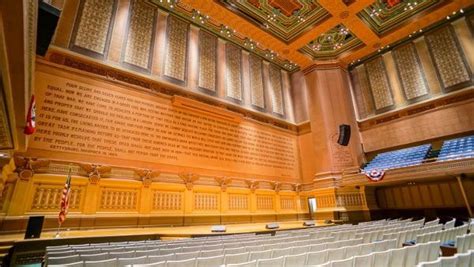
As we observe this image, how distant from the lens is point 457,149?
31.4 ft

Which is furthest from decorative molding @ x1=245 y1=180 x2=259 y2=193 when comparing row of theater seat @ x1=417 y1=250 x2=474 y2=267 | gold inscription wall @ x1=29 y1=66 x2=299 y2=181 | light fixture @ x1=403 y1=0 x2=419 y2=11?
light fixture @ x1=403 y1=0 x2=419 y2=11

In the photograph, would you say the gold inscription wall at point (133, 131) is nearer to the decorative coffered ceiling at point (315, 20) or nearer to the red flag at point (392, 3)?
the decorative coffered ceiling at point (315, 20)

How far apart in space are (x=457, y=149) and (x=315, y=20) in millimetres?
8443

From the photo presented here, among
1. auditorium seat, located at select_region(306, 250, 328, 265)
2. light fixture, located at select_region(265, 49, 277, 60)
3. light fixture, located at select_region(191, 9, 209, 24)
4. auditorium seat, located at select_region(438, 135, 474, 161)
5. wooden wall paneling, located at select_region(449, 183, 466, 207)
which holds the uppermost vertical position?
light fixture, located at select_region(191, 9, 209, 24)

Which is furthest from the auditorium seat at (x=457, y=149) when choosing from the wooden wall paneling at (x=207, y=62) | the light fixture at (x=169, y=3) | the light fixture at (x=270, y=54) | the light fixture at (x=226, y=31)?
the light fixture at (x=169, y=3)

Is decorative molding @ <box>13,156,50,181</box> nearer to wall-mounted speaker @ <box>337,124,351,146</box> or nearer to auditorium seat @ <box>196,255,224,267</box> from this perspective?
auditorium seat @ <box>196,255,224,267</box>

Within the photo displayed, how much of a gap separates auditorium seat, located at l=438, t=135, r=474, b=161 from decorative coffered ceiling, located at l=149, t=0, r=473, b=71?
6.06 metres

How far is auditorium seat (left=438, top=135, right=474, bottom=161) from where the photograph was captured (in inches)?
340

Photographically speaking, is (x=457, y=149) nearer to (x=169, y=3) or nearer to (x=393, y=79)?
(x=393, y=79)

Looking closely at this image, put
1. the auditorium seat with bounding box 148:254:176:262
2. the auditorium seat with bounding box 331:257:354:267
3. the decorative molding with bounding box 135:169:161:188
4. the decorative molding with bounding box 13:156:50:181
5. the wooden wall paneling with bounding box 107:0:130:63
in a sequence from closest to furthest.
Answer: the auditorium seat with bounding box 331:257:354:267 → the auditorium seat with bounding box 148:254:176:262 → the decorative molding with bounding box 13:156:50:181 → the decorative molding with bounding box 135:169:161:188 → the wooden wall paneling with bounding box 107:0:130:63

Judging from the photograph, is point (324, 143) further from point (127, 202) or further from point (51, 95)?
point (51, 95)

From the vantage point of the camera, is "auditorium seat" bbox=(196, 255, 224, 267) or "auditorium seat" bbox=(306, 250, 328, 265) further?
"auditorium seat" bbox=(306, 250, 328, 265)

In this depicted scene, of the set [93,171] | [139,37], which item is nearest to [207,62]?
[139,37]

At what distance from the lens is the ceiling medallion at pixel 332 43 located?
13062 millimetres
